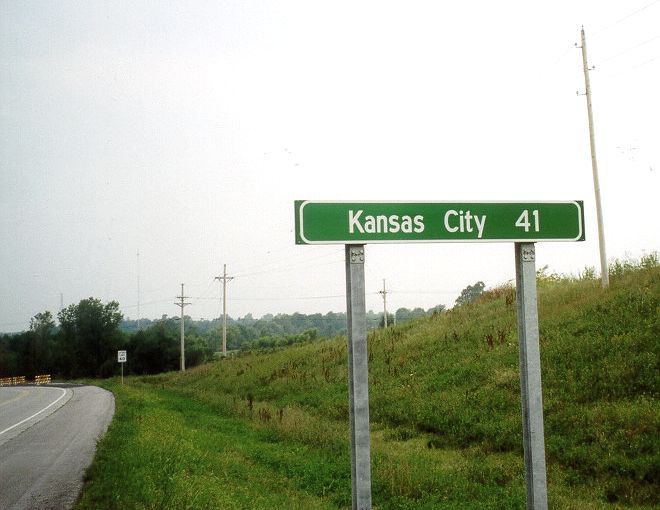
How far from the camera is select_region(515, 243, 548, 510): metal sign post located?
4652 millimetres

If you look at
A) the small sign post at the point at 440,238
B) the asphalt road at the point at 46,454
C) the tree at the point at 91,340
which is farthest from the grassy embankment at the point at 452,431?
the tree at the point at 91,340

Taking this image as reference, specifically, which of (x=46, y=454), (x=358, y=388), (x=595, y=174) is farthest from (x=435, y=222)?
(x=595, y=174)

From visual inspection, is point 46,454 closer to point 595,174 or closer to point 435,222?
point 435,222

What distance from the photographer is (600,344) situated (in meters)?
15.0

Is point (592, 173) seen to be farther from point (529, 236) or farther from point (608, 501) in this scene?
point (529, 236)

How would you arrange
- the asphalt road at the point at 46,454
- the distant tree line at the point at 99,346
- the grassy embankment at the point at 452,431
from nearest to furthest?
the grassy embankment at the point at 452,431, the asphalt road at the point at 46,454, the distant tree line at the point at 99,346

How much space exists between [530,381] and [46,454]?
1258 centimetres

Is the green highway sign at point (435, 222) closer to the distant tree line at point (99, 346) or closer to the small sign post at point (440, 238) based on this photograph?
the small sign post at point (440, 238)

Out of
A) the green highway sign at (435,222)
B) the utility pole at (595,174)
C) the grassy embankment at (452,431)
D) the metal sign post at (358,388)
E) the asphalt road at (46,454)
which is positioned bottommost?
the asphalt road at (46,454)

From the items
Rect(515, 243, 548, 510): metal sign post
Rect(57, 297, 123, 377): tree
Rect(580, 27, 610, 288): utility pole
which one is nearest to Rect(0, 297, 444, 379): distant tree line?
Rect(57, 297, 123, 377): tree

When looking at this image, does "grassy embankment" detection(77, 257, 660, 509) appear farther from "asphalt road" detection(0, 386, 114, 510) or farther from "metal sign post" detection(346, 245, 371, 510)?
"metal sign post" detection(346, 245, 371, 510)

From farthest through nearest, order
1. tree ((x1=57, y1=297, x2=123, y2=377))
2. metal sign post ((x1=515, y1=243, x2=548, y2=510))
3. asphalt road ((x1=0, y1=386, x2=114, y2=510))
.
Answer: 1. tree ((x1=57, y1=297, x2=123, y2=377))
2. asphalt road ((x1=0, y1=386, x2=114, y2=510))
3. metal sign post ((x1=515, y1=243, x2=548, y2=510))

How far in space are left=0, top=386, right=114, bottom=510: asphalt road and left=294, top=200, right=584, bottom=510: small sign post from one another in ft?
20.9

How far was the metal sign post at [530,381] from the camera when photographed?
4652 mm
